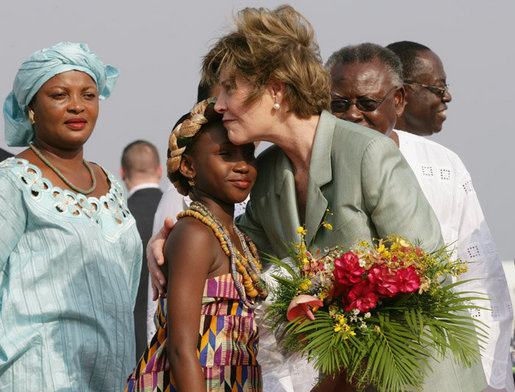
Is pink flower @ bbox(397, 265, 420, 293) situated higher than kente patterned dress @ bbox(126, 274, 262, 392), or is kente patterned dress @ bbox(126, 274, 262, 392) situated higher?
pink flower @ bbox(397, 265, 420, 293)

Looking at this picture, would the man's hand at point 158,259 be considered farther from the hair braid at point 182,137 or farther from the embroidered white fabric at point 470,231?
the embroidered white fabric at point 470,231

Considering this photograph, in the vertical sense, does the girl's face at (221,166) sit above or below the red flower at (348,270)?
above

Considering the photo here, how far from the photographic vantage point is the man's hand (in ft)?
12.6

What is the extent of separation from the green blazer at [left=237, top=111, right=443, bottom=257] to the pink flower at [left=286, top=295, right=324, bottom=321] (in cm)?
33

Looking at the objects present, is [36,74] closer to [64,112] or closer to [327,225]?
[64,112]

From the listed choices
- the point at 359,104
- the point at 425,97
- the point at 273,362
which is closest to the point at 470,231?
the point at 359,104

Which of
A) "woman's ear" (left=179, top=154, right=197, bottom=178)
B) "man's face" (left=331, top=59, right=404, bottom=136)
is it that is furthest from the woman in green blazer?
"man's face" (left=331, top=59, right=404, bottom=136)

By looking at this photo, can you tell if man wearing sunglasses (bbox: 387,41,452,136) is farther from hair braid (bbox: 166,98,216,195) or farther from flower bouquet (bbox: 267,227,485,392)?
flower bouquet (bbox: 267,227,485,392)

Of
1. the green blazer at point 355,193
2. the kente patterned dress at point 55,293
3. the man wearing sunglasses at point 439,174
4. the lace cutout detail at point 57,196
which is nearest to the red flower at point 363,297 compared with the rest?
the green blazer at point 355,193

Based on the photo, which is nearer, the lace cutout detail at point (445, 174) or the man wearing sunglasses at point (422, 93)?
the lace cutout detail at point (445, 174)

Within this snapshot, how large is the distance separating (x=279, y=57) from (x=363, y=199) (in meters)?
0.63

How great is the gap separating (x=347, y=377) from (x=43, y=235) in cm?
172

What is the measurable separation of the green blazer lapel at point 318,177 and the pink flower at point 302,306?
39 cm

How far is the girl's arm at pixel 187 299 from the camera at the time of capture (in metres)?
3.45
